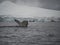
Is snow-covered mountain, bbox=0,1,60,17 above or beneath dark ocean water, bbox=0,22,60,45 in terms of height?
above

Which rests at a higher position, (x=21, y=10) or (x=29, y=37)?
(x=21, y=10)

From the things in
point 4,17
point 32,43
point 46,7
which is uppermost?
point 46,7

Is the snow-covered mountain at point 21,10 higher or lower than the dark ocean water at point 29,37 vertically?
higher

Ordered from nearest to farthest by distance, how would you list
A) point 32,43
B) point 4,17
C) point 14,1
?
point 32,43
point 14,1
point 4,17

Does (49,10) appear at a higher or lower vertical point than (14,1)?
lower

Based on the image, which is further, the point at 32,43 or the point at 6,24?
the point at 6,24

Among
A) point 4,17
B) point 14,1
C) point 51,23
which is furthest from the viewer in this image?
point 51,23

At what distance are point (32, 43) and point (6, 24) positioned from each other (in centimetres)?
212

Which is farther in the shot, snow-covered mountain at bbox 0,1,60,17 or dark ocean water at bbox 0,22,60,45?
snow-covered mountain at bbox 0,1,60,17

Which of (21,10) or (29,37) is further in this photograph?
(21,10)

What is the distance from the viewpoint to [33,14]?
3.92 meters

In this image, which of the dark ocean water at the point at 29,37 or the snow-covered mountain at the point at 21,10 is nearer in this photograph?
the dark ocean water at the point at 29,37

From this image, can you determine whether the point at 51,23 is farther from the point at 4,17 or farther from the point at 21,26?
the point at 4,17

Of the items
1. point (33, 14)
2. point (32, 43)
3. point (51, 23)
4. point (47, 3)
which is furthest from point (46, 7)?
point (32, 43)
